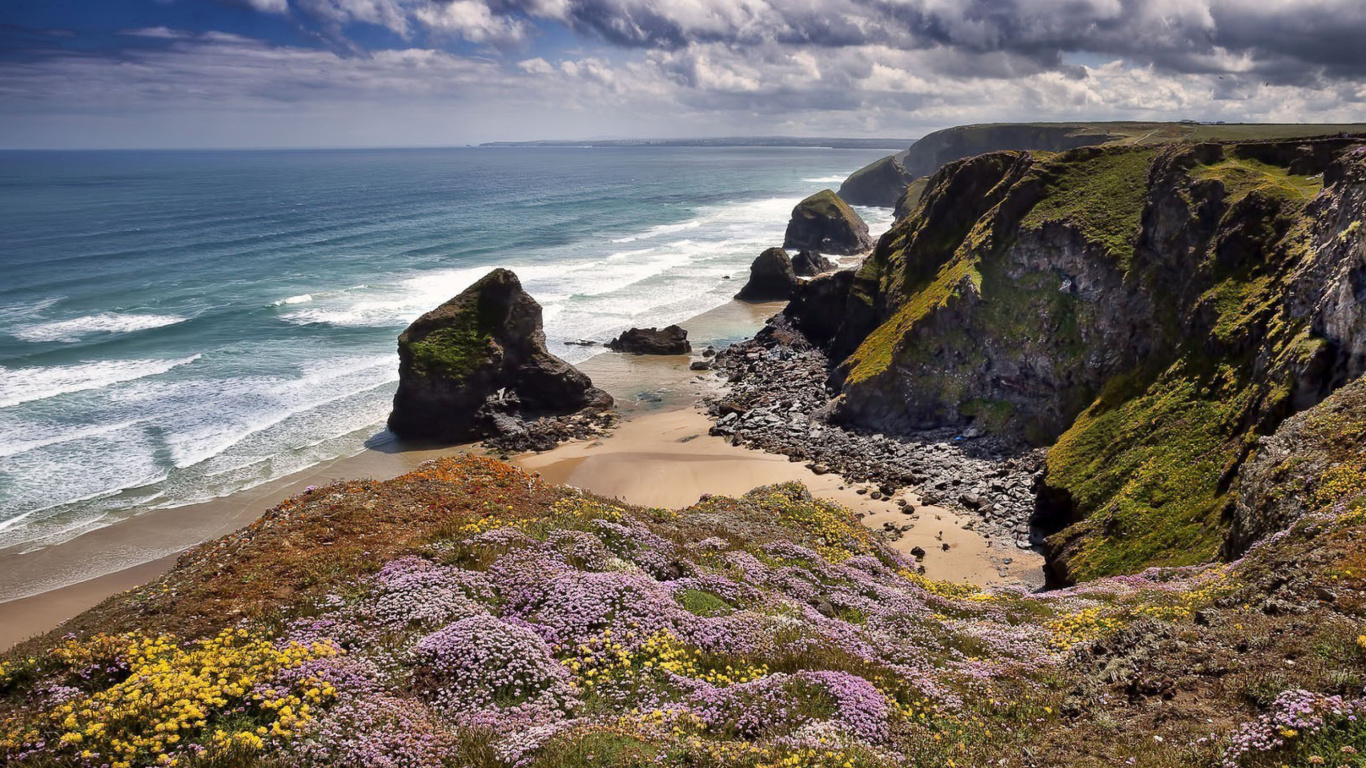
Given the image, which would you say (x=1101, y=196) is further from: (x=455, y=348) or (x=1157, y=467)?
(x=455, y=348)

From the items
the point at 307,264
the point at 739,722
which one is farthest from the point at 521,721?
the point at 307,264

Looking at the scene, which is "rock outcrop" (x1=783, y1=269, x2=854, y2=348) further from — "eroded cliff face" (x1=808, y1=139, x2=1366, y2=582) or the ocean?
the ocean

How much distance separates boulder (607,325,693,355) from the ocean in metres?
5.17

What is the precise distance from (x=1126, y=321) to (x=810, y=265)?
58.8m

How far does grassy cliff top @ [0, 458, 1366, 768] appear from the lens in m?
9.40

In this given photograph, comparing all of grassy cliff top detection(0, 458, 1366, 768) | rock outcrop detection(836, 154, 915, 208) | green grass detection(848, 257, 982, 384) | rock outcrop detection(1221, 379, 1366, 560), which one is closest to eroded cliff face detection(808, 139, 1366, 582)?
green grass detection(848, 257, 982, 384)

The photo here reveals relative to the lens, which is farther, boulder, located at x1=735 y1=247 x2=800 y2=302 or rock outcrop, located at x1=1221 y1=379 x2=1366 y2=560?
boulder, located at x1=735 y1=247 x2=800 y2=302

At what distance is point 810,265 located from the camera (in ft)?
309

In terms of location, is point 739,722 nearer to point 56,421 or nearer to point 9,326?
point 56,421

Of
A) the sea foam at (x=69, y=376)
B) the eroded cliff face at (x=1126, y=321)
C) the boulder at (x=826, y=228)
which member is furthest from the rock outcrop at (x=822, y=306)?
the sea foam at (x=69, y=376)

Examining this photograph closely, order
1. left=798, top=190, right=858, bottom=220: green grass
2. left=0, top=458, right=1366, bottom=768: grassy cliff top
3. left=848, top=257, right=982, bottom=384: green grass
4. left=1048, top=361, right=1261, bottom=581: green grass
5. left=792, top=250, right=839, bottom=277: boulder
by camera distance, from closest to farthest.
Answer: left=0, top=458, right=1366, bottom=768: grassy cliff top < left=1048, top=361, right=1261, bottom=581: green grass < left=848, top=257, right=982, bottom=384: green grass < left=792, top=250, right=839, bottom=277: boulder < left=798, top=190, right=858, bottom=220: green grass

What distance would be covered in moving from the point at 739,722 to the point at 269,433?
1784 inches

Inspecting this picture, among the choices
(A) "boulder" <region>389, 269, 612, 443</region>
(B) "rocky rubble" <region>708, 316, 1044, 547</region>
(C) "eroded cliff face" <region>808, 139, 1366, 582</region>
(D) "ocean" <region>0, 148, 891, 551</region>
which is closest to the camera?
(C) "eroded cliff face" <region>808, 139, 1366, 582</region>

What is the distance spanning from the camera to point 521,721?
10.2 metres
